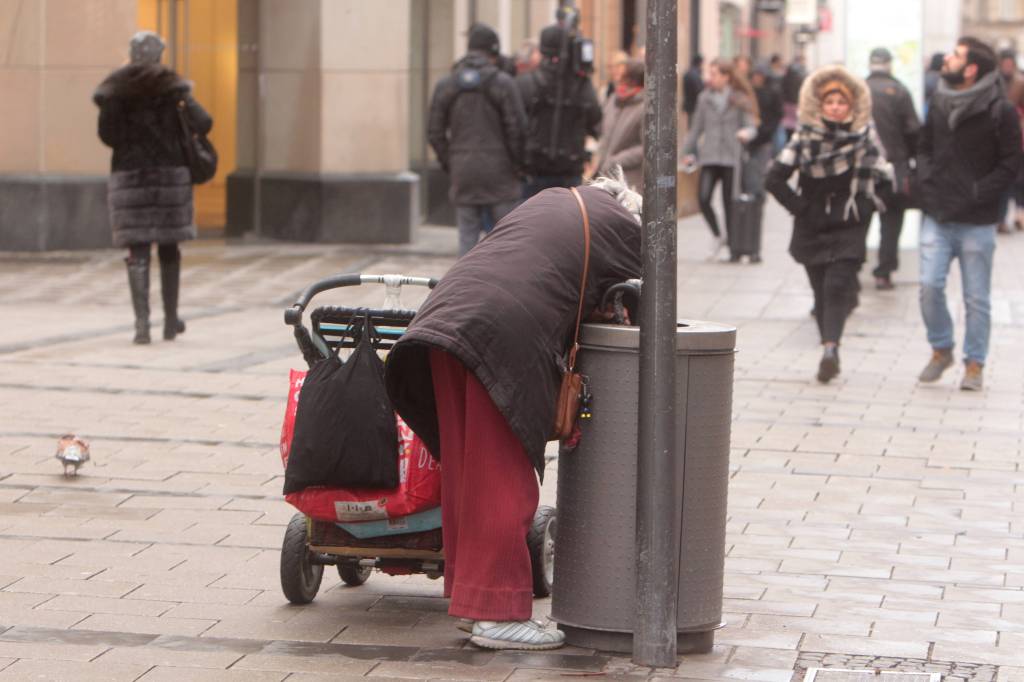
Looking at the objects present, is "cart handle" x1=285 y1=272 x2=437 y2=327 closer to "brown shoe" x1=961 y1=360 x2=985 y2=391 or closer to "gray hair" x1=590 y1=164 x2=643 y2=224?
"gray hair" x1=590 y1=164 x2=643 y2=224

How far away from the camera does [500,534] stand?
5.28 meters

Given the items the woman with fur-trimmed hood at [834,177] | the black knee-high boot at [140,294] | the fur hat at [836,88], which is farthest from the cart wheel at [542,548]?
the black knee-high boot at [140,294]

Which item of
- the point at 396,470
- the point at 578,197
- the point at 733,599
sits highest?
the point at 578,197

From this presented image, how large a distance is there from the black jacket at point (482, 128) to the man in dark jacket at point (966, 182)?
4125 millimetres

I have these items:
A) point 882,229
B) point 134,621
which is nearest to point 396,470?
point 134,621

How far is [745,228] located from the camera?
17172mm

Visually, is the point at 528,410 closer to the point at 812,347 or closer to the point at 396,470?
the point at 396,470

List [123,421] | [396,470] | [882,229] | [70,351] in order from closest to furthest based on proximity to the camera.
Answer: [396,470], [123,421], [70,351], [882,229]

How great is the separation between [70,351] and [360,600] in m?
5.72

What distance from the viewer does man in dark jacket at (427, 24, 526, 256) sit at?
14242 mm

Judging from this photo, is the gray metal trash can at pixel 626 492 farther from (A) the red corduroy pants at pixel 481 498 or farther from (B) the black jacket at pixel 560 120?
(B) the black jacket at pixel 560 120

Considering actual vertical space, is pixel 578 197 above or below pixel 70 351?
above

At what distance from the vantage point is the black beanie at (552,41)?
14688 millimetres

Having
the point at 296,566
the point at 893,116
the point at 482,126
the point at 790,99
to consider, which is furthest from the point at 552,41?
the point at 790,99
